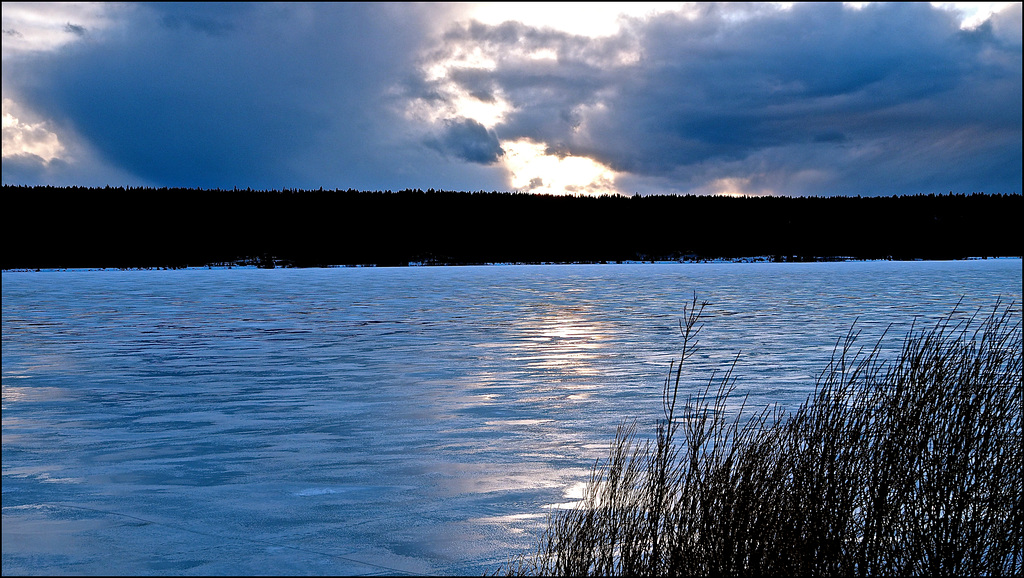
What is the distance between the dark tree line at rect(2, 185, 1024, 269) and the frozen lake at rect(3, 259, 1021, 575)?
3909 inches

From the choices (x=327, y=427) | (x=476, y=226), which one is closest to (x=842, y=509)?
(x=327, y=427)

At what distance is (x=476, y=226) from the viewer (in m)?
138

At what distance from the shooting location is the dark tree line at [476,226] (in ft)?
395

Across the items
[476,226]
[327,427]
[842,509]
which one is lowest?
[327,427]

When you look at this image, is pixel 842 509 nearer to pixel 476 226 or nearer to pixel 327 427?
pixel 327 427

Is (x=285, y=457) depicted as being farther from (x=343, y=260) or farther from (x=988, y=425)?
(x=343, y=260)

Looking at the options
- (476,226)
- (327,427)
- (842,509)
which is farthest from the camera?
(476,226)

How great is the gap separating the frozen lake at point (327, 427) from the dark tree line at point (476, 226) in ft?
326

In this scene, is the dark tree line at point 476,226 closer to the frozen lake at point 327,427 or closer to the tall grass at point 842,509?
the frozen lake at point 327,427

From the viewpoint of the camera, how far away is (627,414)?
12.0m

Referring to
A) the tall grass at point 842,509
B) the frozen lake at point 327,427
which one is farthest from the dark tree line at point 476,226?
the tall grass at point 842,509

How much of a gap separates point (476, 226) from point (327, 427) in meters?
127

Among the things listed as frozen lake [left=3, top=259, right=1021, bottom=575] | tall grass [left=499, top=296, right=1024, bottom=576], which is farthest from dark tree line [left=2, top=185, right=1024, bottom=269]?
tall grass [left=499, top=296, right=1024, bottom=576]

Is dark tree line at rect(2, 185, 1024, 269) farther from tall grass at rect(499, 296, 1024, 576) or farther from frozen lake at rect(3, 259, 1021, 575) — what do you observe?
tall grass at rect(499, 296, 1024, 576)
